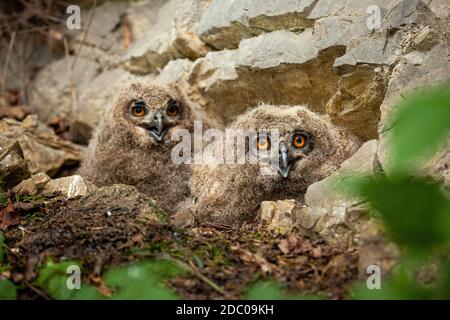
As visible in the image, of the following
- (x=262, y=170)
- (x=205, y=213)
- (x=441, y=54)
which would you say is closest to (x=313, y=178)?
(x=262, y=170)

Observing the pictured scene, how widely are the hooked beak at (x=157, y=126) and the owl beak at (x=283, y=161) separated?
5.43ft

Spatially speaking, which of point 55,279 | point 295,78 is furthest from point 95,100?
point 55,279

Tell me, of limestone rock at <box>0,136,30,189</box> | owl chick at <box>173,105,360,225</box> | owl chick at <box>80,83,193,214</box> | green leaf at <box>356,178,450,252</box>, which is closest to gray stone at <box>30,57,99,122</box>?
owl chick at <box>80,83,193,214</box>

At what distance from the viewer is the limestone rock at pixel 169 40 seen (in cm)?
691

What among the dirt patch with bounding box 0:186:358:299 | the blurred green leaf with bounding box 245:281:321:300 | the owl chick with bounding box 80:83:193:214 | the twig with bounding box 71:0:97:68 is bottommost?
the blurred green leaf with bounding box 245:281:321:300

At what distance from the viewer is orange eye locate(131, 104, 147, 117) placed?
6355 mm

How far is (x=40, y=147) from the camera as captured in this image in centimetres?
682

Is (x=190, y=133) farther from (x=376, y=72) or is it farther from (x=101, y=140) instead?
(x=376, y=72)

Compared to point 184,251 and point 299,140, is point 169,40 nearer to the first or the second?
point 299,140

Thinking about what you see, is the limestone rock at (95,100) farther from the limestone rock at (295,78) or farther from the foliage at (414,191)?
the foliage at (414,191)

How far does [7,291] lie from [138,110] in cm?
343

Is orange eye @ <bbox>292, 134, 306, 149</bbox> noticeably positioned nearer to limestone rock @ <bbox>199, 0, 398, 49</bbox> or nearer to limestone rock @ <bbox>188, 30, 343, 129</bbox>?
limestone rock @ <bbox>188, 30, 343, 129</bbox>

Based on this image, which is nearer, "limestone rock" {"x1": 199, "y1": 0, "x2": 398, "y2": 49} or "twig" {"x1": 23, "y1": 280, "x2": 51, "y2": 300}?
"twig" {"x1": 23, "y1": 280, "x2": 51, "y2": 300}

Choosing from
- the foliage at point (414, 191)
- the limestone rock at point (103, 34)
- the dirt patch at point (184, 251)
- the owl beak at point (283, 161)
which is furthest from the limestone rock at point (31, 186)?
the foliage at point (414, 191)
